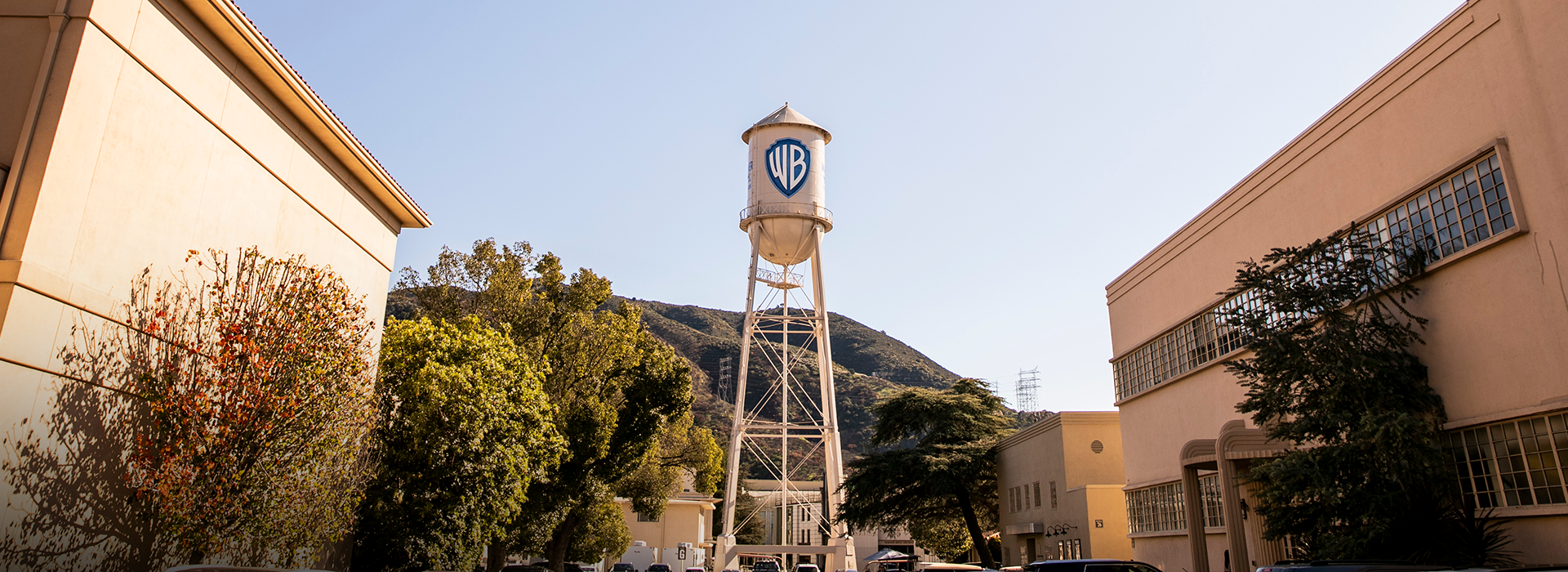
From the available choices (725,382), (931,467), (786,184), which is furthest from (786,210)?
(725,382)

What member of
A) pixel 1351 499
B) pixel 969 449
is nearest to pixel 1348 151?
pixel 1351 499

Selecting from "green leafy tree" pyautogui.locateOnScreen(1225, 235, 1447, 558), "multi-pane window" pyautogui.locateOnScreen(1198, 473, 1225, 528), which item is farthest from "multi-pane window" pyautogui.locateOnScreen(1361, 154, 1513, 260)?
"multi-pane window" pyautogui.locateOnScreen(1198, 473, 1225, 528)

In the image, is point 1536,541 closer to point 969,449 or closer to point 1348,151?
point 1348,151

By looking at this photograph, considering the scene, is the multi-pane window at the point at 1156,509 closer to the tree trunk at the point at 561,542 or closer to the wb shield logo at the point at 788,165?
the tree trunk at the point at 561,542

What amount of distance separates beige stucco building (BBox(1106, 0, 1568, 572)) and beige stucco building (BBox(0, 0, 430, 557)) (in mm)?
15735

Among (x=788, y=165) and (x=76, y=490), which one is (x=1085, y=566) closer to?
(x=76, y=490)

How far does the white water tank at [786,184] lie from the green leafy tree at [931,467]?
7.41 meters

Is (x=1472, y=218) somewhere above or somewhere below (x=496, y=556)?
above

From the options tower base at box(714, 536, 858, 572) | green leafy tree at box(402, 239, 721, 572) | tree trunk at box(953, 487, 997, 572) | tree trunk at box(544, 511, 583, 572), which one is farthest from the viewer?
tower base at box(714, 536, 858, 572)

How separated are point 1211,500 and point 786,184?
19.4 meters

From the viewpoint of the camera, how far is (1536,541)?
1172 cm

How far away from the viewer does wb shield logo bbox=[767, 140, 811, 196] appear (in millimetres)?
35219

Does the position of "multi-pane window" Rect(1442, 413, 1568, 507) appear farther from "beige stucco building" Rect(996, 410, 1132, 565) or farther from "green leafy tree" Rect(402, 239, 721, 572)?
"green leafy tree" Rect(402, 239, 721, 572)

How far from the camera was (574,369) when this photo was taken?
26.3m
